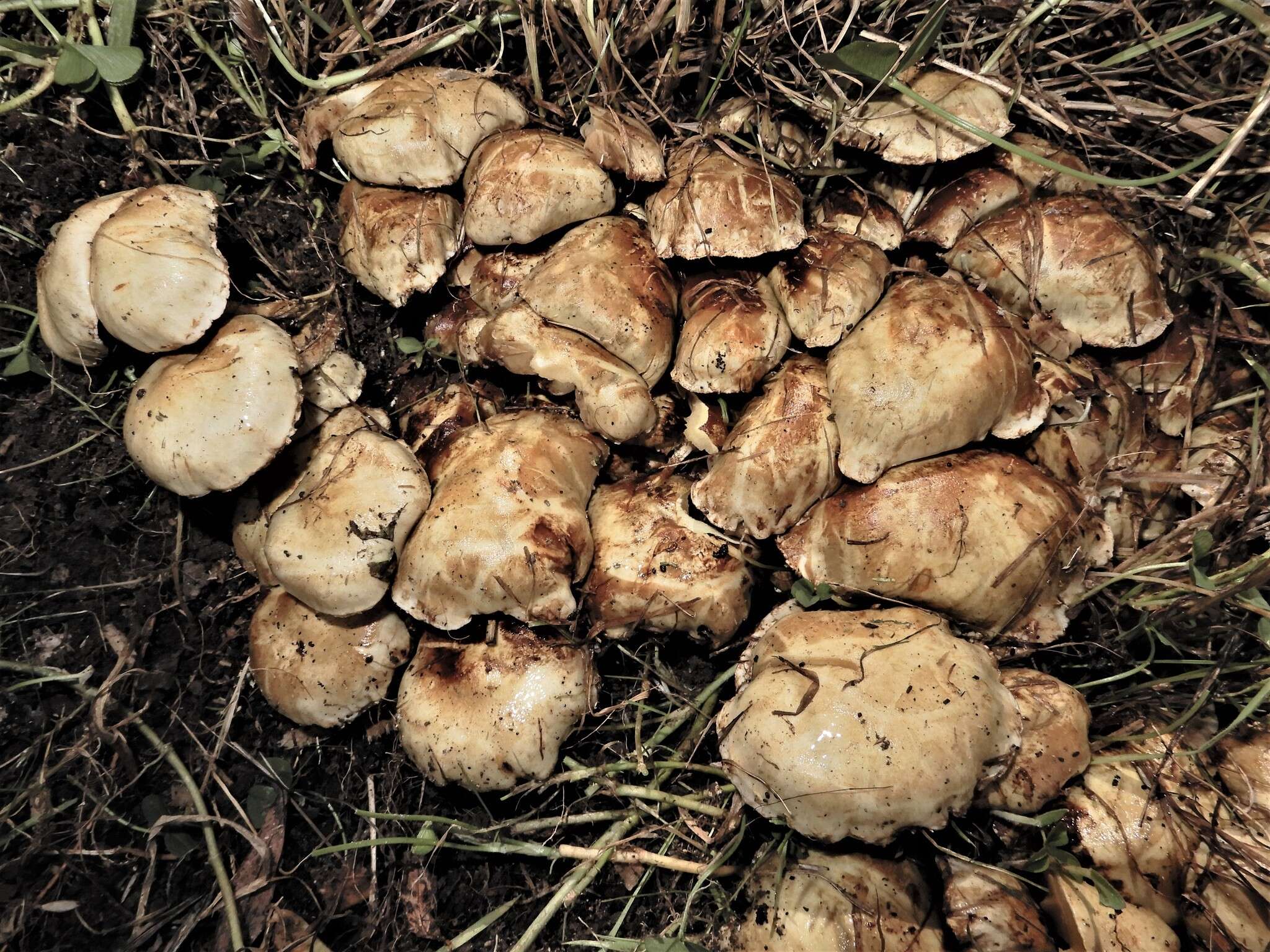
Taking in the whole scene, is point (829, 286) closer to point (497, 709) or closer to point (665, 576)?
point (665, 576)

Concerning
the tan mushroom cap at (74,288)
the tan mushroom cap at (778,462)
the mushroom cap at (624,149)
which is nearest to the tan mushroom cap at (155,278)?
the tan mushroom cap at (74,288)

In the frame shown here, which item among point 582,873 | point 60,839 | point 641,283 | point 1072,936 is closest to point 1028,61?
point 641,283

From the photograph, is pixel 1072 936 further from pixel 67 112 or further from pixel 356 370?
pixel 67 112

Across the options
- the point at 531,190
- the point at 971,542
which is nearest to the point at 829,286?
the point at 971,542

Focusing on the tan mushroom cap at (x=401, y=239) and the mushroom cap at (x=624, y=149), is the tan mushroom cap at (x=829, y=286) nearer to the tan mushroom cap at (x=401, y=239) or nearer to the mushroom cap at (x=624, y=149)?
the mushroom cap at (x=624, y=149)

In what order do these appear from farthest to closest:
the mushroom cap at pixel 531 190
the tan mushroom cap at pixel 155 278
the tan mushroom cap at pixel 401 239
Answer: the tan mushroom cap at pixel 401 239 → the mushroom cap at pixel 531 190 → the tan mushroom cap at pixel 155 278

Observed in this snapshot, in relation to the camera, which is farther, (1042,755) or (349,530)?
(349,530)

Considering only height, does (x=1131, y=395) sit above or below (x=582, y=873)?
above
